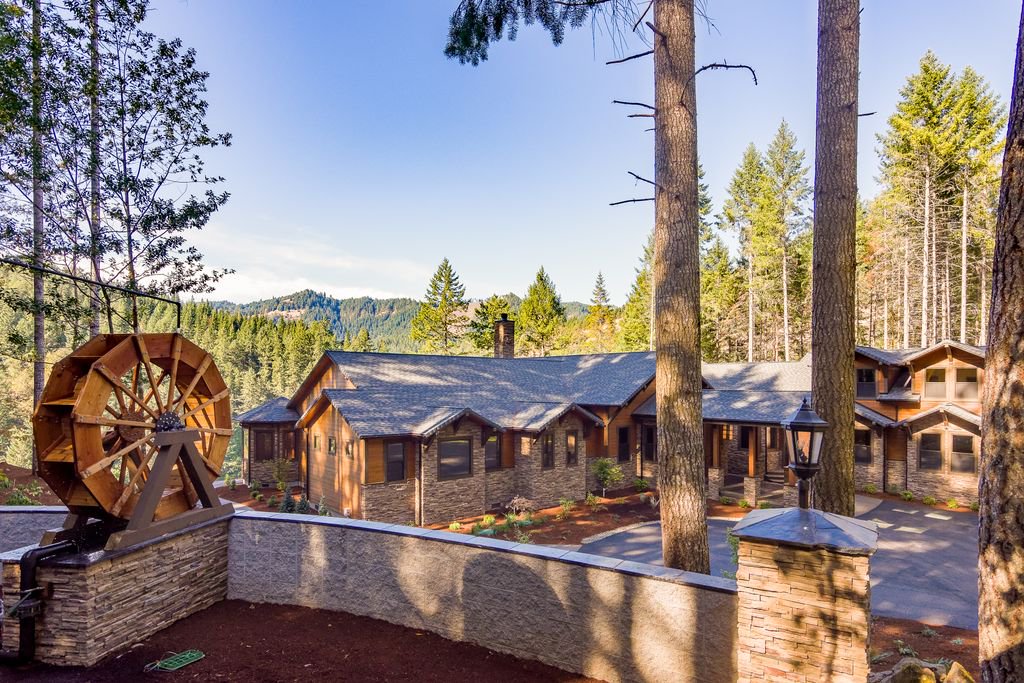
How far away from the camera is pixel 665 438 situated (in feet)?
18.2

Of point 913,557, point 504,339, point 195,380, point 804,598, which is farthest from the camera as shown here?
point 504,339

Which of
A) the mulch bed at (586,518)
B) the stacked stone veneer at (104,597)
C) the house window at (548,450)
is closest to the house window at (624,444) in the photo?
the mulch bed at (586,518)

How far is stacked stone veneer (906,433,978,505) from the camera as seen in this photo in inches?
605

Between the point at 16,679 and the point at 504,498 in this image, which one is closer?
the point at 16,679

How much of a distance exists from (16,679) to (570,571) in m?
5.24

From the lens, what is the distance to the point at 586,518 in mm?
14406

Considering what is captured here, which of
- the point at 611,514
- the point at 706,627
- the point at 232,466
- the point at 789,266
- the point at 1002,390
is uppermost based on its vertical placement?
the point at 789,266

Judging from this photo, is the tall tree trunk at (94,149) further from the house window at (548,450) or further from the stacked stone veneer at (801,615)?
the stacked stone veneer at (801,615)

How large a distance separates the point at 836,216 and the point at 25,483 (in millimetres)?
18298

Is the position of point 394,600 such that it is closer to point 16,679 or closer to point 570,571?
point 570,571

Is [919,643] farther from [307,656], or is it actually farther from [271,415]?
[271,415]

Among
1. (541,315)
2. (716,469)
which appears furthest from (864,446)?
(541,315)

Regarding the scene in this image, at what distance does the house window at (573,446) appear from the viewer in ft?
55.2

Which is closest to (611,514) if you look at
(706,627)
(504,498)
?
(504,498)
